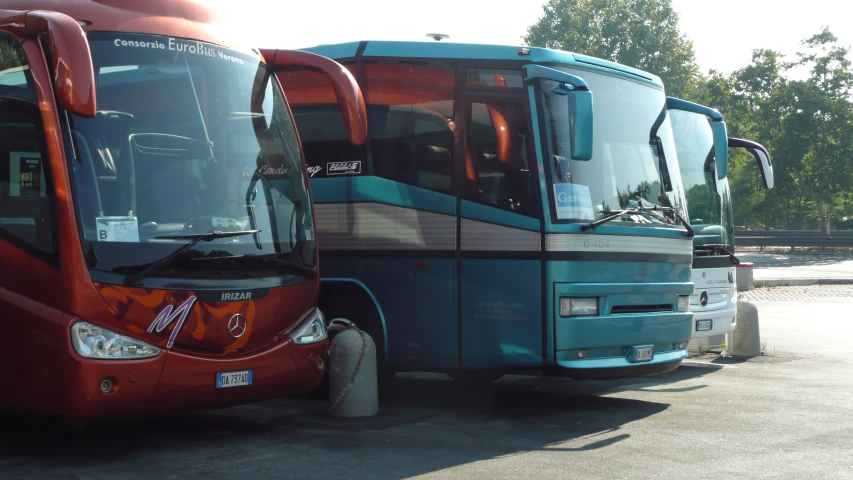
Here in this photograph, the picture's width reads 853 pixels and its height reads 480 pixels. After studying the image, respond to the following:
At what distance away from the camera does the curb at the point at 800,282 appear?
94.9ft

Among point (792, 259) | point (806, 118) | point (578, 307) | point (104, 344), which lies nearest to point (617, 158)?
point (578, 307)

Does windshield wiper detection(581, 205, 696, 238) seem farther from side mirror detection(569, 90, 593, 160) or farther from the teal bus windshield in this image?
the teal bus windshield

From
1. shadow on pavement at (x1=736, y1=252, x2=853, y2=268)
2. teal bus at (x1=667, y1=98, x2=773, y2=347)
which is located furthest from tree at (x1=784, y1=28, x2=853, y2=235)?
teal bus at (x1=667, y1=98, x2=773, y2=347)

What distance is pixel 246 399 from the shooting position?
788cm

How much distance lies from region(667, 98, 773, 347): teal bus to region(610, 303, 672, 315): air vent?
345cm

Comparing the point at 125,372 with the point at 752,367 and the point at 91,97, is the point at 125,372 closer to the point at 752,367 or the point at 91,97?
the point at 91,97

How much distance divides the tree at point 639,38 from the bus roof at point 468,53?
61.3 metres

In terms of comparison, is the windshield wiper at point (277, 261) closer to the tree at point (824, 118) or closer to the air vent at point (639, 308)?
the air vent at point (639, 308)

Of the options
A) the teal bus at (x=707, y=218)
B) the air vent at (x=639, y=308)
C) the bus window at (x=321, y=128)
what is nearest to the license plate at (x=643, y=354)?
the air vent at (x=639, y=308)

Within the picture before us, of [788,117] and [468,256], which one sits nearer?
[468,256]

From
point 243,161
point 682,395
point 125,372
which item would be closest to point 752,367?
point 682,395

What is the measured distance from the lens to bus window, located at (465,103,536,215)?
934 cm

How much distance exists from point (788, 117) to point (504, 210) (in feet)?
153

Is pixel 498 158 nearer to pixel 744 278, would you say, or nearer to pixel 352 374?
pixel 352 374
